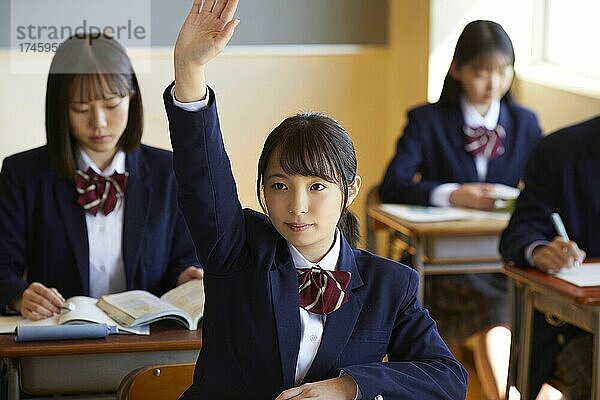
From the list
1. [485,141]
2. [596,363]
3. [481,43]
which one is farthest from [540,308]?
[485,141]

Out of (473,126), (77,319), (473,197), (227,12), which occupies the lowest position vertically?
(77,319)

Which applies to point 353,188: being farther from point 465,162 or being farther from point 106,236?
point 465,162

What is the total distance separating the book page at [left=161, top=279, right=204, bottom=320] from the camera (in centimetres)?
229

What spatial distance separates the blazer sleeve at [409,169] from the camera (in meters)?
4.10

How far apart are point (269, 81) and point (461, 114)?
1.97m

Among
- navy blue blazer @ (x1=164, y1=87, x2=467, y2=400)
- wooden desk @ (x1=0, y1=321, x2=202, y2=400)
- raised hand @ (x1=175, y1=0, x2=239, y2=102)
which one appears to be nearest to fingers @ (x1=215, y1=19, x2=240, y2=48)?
raised hand @ (x1=175, y1=0, x2=239, y2=102)

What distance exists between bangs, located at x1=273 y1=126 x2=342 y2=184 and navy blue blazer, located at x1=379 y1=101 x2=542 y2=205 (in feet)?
7.80

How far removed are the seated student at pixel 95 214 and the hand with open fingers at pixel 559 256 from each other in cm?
82

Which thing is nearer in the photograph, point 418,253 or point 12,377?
point 12,377

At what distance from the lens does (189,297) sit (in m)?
2.38

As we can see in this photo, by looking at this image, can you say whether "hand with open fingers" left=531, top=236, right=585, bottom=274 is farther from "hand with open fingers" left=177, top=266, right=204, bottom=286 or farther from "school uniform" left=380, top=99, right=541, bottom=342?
"school uniform" left=380, top=99, right=541, bottom=342

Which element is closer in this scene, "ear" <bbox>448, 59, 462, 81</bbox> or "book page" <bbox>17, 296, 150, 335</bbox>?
"book page" <bbox>17, 296, 150, 335</bbox>

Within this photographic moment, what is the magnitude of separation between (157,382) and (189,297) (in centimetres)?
41

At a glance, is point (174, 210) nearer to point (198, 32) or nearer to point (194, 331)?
point (194, 331)
